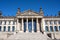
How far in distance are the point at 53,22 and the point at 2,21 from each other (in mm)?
27816

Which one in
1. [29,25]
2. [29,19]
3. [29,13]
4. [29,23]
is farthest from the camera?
[29,23]

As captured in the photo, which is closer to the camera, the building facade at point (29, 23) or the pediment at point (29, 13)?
the building facade at point (29, 23)

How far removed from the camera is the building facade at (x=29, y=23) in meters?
48.4

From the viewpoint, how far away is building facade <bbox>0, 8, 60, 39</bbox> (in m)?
48.4

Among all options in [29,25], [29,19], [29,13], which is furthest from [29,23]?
[29,13]

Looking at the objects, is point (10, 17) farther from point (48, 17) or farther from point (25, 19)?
point (48, 17)

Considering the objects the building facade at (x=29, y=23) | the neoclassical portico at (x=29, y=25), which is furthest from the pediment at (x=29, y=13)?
the neoclassical portico at (x=29, y=25)

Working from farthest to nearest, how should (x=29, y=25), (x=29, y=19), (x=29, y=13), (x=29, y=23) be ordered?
(x=29, y=23) < (x=29, y=25) < (x=29, y=19) < (x=29, y=13)

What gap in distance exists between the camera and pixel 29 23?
169 ft

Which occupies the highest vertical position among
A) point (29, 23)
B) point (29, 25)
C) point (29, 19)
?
point (29, 19)

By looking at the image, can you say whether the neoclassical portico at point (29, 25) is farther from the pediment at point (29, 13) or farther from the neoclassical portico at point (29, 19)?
the pediment at point (29, 13)

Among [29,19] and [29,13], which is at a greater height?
[29,13]

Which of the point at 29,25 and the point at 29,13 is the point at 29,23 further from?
the point at 29,13

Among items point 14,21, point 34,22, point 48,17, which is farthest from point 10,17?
point 48,17
